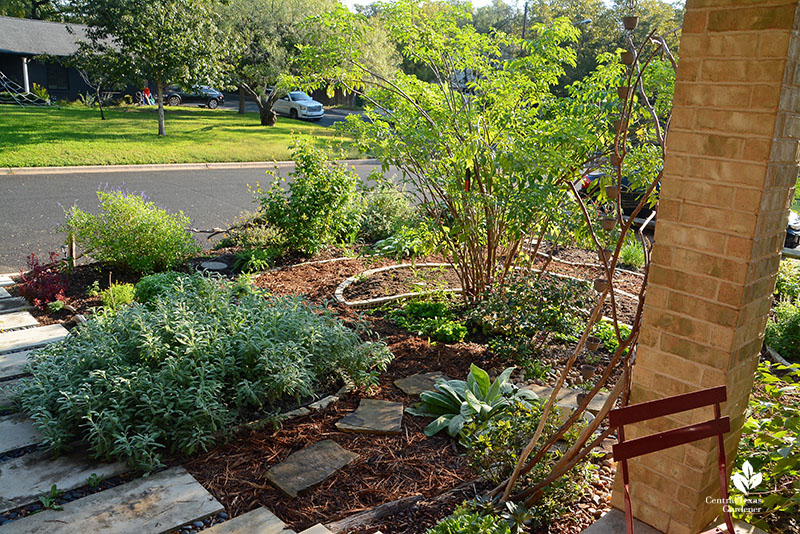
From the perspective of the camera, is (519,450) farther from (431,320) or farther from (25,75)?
(25,75)

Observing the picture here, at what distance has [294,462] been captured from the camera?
3.48 m

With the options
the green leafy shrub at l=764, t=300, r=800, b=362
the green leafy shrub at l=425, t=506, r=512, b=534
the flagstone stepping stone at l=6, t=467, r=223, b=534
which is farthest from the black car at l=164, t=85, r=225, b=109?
the green leafy shrub at l=425, t=506, r=512, b=534

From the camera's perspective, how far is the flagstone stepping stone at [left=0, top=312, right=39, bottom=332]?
18.3ft

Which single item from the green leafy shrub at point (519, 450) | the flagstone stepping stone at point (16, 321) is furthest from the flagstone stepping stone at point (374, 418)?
the flagstone stepping stone at point (16, 321)

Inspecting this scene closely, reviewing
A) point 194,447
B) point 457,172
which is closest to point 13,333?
point 194,447

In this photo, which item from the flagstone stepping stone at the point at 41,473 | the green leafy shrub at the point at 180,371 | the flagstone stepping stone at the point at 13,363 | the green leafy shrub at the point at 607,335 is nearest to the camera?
the flagstone stepping stone at the point at 41,473

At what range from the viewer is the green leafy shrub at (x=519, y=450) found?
9.62 ft

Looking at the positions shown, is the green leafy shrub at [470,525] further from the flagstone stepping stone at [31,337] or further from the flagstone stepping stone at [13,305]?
the flagstone stepping stone at [13,305]

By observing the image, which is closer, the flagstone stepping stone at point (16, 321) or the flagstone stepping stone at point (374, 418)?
the flagstone stepping stone at point (374, 418)

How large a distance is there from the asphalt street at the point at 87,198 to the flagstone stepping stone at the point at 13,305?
135 cm

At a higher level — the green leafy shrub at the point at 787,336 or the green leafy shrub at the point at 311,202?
the green leafy shrub at the point at 311,202

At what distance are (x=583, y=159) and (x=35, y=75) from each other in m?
36.1

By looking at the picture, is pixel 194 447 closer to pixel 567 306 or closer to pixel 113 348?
pixel 113 348

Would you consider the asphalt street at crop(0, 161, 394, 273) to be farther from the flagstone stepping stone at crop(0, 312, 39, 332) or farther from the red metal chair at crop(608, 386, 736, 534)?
the red metal chair at crop(608, 386, 736, 534)
